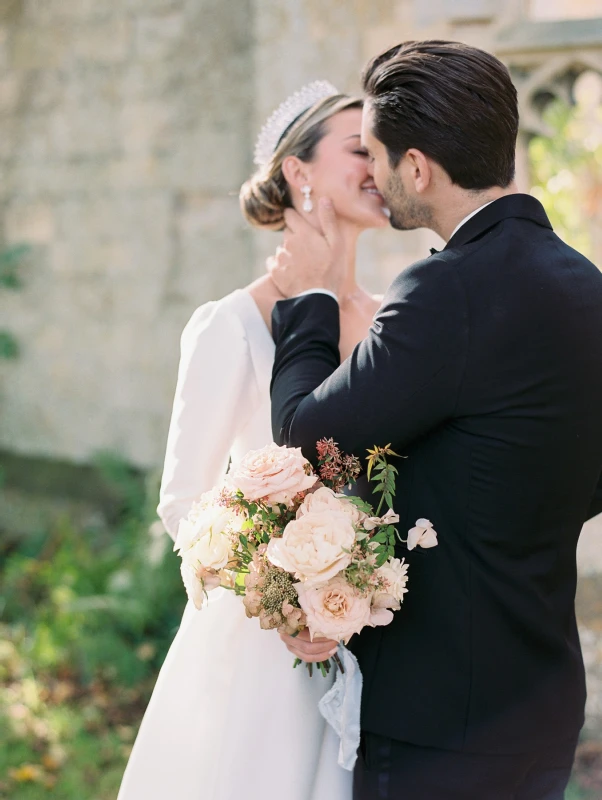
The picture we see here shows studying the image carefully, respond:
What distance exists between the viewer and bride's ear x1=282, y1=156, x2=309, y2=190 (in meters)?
2.51

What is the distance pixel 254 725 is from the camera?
213cm

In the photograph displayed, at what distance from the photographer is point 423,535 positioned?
5.57 feet

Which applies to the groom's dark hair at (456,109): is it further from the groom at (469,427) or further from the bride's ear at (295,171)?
the bride's ear at (295,171)

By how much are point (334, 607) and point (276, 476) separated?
26cm

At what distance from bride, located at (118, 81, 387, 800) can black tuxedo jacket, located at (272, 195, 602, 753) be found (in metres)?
0.38

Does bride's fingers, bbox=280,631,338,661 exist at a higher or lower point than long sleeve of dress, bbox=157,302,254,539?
lower

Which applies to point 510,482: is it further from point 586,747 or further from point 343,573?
point 586,747

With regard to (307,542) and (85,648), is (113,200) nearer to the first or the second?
(85,648)

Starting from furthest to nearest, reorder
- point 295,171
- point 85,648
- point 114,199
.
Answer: point 114,199, point 85,648, point 295,171

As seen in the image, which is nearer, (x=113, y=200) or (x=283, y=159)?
(x=283, y=159)

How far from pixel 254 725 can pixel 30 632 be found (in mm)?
3194

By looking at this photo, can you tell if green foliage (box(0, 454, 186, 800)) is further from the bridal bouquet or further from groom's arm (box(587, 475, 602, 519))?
groom's arm (box(587, 475, 602, 519))

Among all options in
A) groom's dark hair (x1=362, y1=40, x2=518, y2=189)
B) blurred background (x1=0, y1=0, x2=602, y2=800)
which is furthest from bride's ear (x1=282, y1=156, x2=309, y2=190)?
blurred background (x1=0, y1=0, x2=602, y2=800)

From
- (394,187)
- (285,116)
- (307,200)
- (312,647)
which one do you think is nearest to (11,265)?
(285,116)
